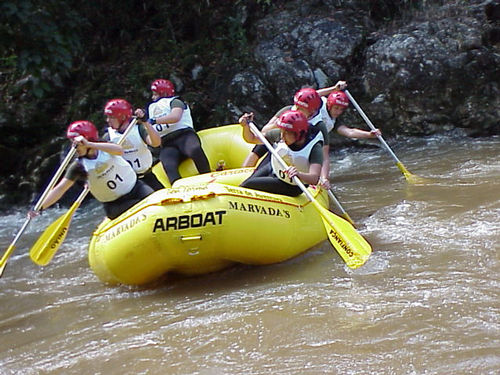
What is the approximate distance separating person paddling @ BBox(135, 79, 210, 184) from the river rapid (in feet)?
4.14

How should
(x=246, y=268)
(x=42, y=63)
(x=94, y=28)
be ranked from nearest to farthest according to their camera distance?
(x=246, y=268)
(x=42, y=63)
(x=94, y=28)

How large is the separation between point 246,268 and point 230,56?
6.02m

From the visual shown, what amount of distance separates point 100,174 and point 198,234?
97cm

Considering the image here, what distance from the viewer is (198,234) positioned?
4215mm

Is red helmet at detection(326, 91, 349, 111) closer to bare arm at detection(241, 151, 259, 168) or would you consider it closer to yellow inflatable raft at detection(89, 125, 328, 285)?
bare arm at detection(241, 151, 259, 168)

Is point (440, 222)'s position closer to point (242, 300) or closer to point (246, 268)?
point (246, 268)

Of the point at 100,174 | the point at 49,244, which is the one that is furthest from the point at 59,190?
the point at 49,244

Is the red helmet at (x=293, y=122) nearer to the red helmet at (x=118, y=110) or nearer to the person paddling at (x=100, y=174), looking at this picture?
the person paddling at (x=100, y=174)

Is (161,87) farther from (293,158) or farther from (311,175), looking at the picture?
(311,175)

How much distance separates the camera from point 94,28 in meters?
10.9

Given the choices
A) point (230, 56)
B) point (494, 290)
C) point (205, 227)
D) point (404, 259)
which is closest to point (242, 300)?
point (205, 227)

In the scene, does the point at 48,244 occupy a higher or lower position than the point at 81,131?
lower

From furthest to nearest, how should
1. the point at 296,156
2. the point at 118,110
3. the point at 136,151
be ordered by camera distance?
the point at 136,151
the point at 118,110
the point at 296,156

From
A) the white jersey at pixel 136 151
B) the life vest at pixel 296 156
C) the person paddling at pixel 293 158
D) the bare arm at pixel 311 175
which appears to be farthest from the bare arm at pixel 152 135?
the bare arm at pixel 311 175
